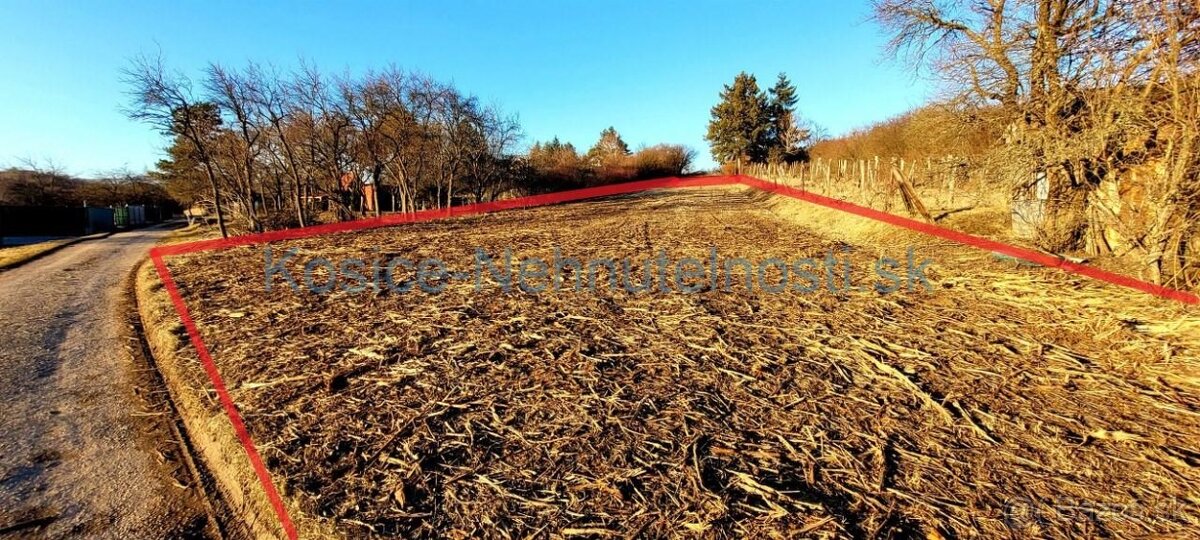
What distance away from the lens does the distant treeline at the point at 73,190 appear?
42.4 metres

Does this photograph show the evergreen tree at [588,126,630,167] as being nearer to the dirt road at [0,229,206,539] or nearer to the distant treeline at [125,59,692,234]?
the distant treeline at [125,59,692,234]

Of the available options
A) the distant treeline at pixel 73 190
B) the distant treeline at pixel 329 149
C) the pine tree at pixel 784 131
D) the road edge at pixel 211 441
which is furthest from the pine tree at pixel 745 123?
the distant treeline at pixel 73 190

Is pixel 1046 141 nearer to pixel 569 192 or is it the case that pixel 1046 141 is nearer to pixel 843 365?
pixel 843 365

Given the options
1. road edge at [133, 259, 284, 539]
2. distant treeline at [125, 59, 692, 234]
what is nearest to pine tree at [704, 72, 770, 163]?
distant treeline at [125, 59, 692, 234]

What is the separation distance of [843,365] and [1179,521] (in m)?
1.84

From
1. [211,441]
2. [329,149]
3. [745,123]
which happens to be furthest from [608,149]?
[211,441]

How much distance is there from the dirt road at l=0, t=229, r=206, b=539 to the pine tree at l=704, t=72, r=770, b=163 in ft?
199

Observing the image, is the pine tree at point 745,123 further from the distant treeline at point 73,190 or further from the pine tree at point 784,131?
the distant treeline at point 73,190

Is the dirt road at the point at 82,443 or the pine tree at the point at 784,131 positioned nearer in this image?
the dirt road at the point at 82,443

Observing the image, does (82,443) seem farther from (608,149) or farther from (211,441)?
(608,149)

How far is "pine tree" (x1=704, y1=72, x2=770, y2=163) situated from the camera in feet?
194

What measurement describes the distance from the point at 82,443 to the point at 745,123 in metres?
63.8

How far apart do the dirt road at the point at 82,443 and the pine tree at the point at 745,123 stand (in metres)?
60.5

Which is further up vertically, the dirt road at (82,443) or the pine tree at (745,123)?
the pine tree at (745,123)
